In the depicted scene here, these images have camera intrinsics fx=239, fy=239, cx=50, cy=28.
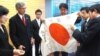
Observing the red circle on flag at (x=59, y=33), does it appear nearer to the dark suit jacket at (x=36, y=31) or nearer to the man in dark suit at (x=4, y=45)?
the man in dark suit at (x=4, y=45)

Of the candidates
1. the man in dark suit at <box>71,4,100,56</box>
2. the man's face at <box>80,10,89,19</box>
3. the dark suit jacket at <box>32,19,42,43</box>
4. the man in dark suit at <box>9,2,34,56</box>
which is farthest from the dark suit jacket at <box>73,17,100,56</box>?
the dark suit jacket at <box>32,19,42,43</box>

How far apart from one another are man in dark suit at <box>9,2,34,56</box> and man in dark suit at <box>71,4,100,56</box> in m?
1.47

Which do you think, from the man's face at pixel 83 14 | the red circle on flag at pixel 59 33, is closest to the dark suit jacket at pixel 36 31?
the red circle on flag at pixel 59 33

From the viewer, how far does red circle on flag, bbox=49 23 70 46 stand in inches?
163

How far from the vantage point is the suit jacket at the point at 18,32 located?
442cm

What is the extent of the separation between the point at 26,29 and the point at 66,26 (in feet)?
2.75

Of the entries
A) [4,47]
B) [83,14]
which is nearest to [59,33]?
[83,14]

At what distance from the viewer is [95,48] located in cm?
320

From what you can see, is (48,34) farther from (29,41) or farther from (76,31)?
(76,31)

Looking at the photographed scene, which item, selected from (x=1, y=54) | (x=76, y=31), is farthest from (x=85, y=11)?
(x=1, y=54)

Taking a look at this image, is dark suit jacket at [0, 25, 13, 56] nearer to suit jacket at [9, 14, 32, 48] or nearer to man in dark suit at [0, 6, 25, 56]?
man in dark suit at [0, 6, 25, 56]

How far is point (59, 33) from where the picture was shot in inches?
164

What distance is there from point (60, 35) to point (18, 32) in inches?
32.9

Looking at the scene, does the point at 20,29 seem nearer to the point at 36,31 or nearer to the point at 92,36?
the point at 36,31
